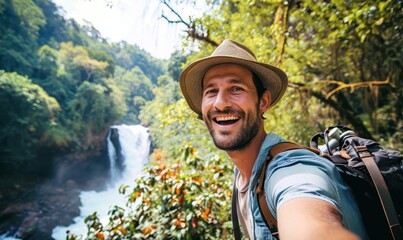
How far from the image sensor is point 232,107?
1.29 metres

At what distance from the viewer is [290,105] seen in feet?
19.9

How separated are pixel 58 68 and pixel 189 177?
977 inches

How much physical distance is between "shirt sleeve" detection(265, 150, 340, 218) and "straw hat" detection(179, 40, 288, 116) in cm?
58

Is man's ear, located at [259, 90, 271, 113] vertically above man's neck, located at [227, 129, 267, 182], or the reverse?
man's ear, located at [259, 90, 271, 113]

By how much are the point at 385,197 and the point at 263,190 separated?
1.29 ft

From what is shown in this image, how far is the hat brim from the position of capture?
4.41 feet

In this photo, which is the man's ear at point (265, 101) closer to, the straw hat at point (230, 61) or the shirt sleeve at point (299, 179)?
the straw hat at point (230, 61)

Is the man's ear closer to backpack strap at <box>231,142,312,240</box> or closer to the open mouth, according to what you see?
the open mouth

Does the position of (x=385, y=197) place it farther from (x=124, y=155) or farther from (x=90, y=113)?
(x=90, y=113)

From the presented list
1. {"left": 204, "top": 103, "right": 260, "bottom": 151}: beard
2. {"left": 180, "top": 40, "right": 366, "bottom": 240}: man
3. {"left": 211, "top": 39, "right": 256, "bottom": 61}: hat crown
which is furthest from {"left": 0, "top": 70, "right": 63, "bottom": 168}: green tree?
{"left": 204, "top": 103, "right": 260, "bottom": 151}: beard

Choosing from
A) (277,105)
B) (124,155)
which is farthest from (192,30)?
(124,155)

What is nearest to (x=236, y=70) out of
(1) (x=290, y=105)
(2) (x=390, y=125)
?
(1) (x=290, y=105)

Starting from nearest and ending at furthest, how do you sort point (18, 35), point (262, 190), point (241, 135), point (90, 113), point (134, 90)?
point (262, 190) < point (241, 135) < point (18, 35) < point (90, 113) < point (134, 90)

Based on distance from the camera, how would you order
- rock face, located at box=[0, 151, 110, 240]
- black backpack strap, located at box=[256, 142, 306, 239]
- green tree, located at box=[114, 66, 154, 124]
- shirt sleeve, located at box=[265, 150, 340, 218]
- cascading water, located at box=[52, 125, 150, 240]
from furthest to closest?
1. green tree, located at box=[114, 66, 154, 124]
2. cascading water, located at box=[52, 125, 150, 240]
3. rock face, located at box=[0, 151, 110, 240]
4. black backpack strap, located at box=[256, 142, 306, 239]
5. shirt sleeve, located at box=[265, 150, 340, 218]
